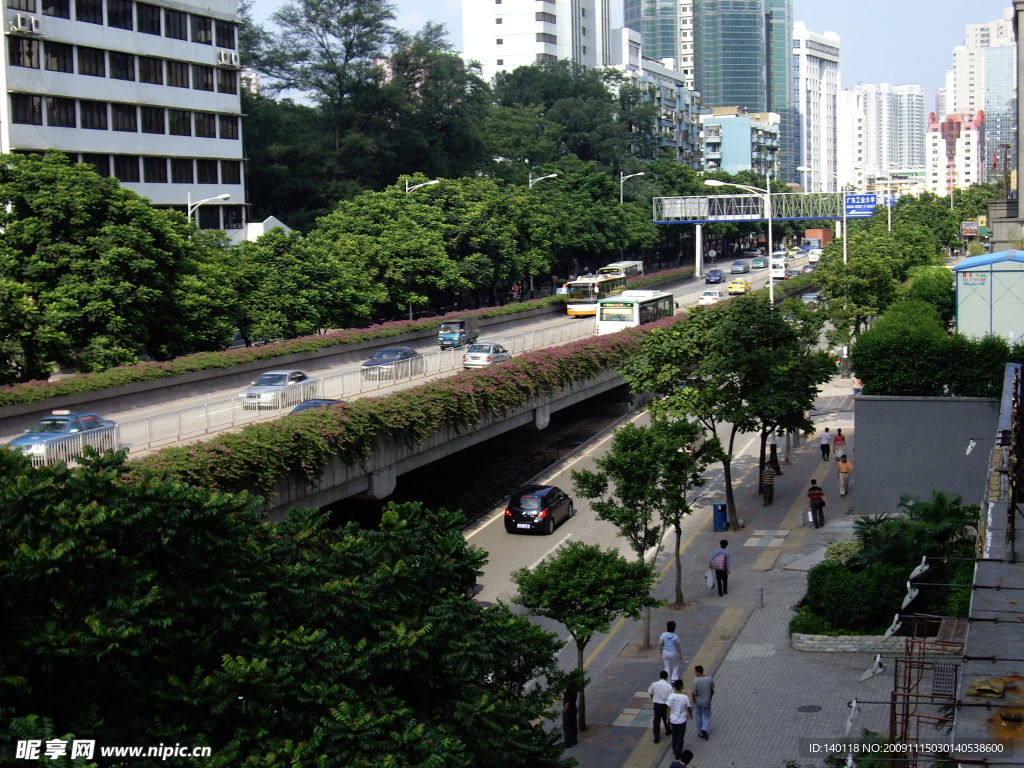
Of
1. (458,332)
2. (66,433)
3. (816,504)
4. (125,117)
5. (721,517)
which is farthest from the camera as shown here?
(125,117)

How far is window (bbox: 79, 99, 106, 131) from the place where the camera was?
184 ft

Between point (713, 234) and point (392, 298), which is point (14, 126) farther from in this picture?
point (713, 234)

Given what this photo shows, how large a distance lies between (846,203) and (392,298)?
23.2 metres

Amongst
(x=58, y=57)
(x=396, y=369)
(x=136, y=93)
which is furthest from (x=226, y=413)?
(x=136, y=93)

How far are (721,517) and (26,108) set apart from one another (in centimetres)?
3891

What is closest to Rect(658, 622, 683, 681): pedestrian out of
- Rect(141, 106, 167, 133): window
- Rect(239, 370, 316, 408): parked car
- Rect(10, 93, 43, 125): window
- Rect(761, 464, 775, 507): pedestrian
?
Rect(239, 370, 316, 408): parked car

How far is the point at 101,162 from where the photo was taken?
188 feet

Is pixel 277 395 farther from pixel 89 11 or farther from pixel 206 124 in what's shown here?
pixel 206 124

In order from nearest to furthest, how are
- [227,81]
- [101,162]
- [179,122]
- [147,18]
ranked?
[101,162] → [147,18] → [179,122] → [227,81]

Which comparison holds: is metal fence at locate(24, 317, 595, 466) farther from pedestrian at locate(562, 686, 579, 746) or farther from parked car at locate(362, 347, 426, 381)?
pedestrian at locate(562, 686, 579, 746)

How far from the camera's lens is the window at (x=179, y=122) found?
6203 cm

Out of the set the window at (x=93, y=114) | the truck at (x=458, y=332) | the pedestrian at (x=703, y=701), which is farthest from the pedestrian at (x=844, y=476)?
the window at (x=93, y=114)

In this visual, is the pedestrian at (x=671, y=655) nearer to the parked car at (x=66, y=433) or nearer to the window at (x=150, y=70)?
the parked car at (x=66, y=433)

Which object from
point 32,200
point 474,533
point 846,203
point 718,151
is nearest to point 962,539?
point 474,533
